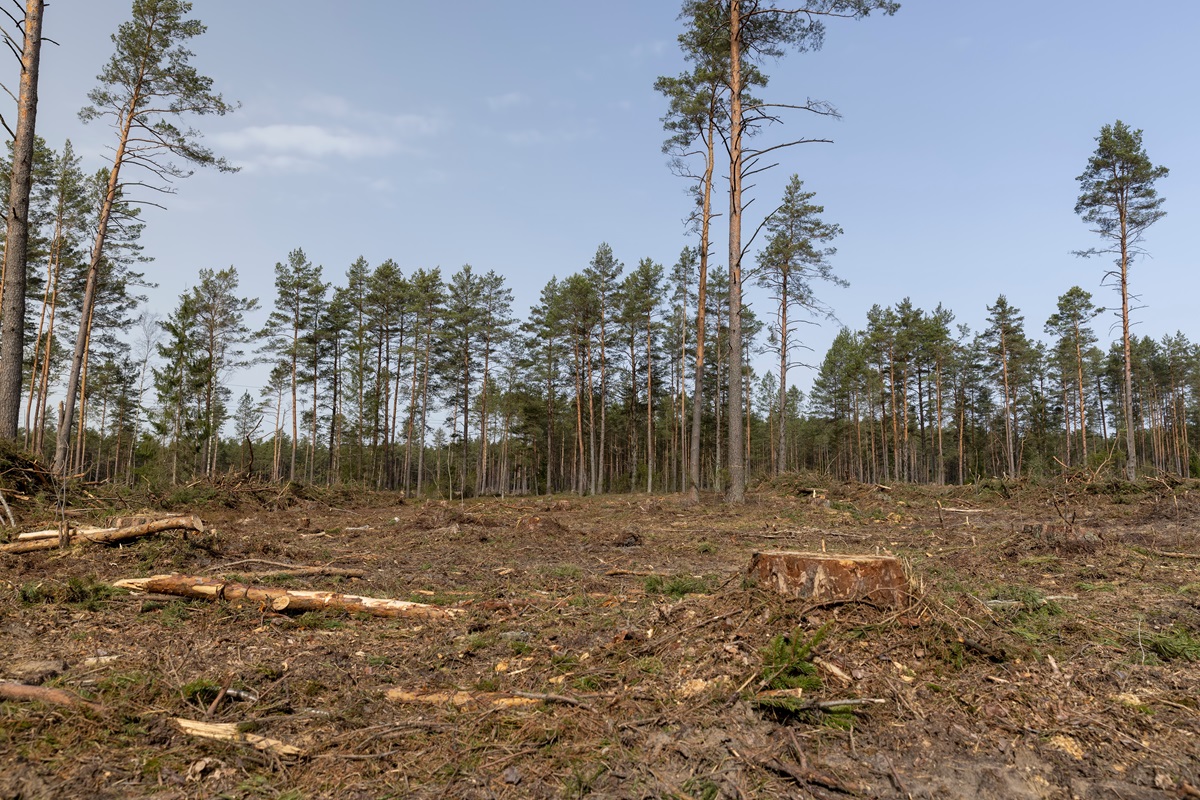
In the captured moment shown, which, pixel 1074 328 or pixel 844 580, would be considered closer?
pixel 844 580

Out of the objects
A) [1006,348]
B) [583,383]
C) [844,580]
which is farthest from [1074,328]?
[844,580]

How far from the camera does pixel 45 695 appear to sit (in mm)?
3342

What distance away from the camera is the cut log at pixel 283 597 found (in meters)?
5.76

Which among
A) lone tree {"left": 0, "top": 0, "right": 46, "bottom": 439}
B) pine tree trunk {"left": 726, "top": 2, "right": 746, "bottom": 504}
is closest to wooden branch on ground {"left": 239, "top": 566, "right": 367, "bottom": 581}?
lone tree {"left": 0, "top": 0, "right": 46, "bottom": 439}

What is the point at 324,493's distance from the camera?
816 inches

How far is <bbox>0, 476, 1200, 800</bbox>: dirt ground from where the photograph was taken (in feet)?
9.16

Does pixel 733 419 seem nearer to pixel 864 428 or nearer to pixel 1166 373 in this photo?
pixel 864 428

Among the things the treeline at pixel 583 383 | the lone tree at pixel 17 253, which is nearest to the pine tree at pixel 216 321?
the treeline at pixel 583 383

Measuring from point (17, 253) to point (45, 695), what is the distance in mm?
11440

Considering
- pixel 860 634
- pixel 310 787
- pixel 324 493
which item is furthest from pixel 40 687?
pixel 324 493

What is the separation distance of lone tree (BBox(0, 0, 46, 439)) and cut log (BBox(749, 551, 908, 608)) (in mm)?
13188

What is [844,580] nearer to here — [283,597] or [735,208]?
[283,597]

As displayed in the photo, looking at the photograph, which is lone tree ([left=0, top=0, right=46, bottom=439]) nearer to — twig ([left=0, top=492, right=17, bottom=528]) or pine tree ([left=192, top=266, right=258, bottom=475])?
twig ([left=0, top=492, right=17, bottom=528])

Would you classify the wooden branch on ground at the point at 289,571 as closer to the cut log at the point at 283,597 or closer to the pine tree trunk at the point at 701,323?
the cut log at the point at 283,597
